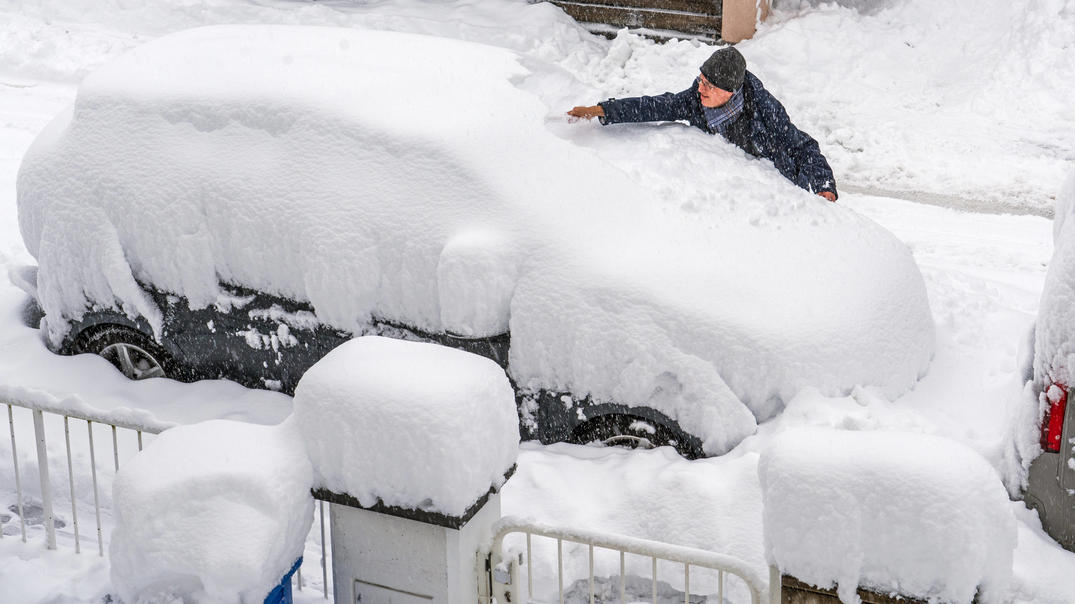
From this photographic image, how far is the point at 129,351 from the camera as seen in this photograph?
6.09 metres

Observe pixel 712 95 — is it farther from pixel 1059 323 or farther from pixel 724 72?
pixel 1059 323

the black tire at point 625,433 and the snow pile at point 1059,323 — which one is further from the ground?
the snow pile at point 1059,323

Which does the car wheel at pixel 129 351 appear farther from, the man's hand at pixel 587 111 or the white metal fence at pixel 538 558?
the man's hand at pixel 587 111

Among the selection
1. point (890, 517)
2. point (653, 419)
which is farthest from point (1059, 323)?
point (890, 517)

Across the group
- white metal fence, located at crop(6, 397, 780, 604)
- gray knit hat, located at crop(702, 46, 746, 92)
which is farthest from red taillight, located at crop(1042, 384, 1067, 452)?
gray knit hat, located at crop(702, 46, 746, 92)

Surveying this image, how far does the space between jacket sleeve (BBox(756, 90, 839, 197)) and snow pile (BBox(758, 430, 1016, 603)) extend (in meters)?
3.50

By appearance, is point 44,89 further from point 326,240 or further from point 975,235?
point 975,235

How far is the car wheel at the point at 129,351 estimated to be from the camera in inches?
237

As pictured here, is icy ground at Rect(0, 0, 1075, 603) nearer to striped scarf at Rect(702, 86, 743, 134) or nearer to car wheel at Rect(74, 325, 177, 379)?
car wheel at Rect(74, 325, 177, 379)

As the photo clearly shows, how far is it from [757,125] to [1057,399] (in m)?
2.74

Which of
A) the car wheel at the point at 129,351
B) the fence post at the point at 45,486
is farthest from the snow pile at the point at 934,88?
the fence post at the point at 45,486

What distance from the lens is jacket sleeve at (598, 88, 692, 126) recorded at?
20.2 ft

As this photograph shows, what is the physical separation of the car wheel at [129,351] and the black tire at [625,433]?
7.41ft

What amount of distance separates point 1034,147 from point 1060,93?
1422 mm
